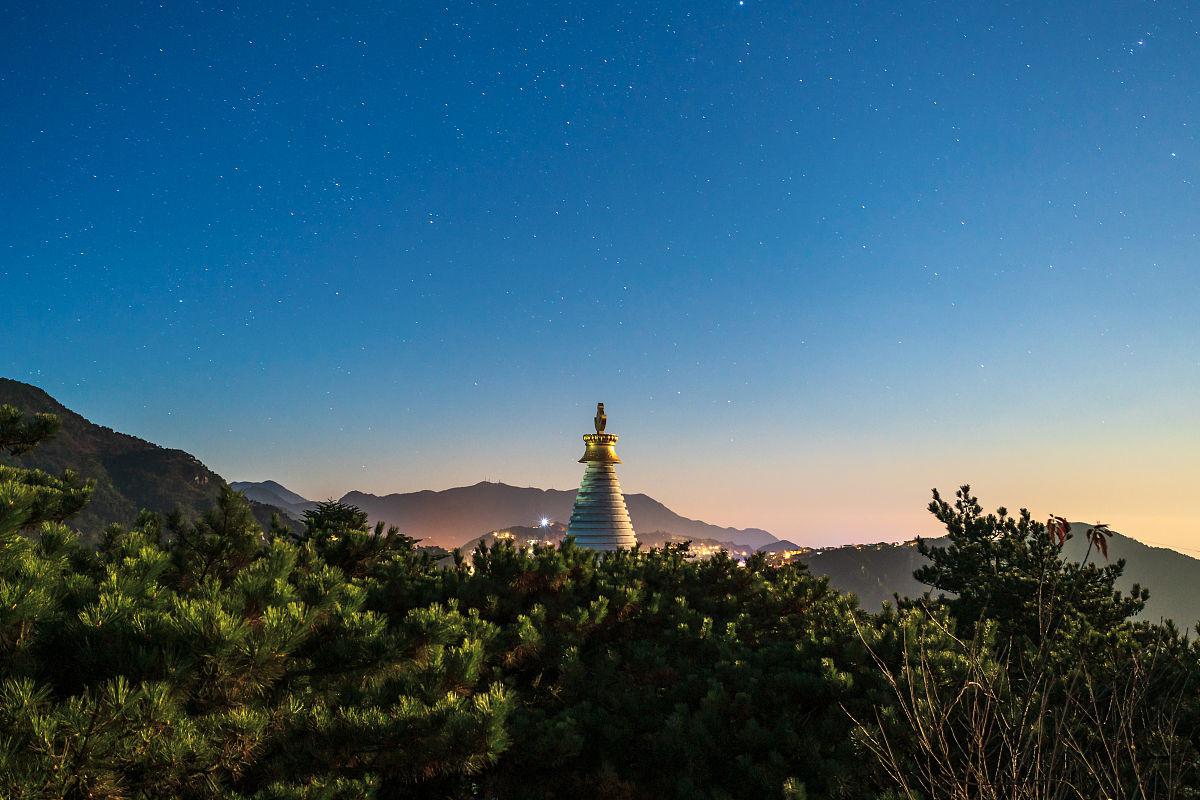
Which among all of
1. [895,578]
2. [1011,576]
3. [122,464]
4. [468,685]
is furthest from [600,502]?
[895,578]

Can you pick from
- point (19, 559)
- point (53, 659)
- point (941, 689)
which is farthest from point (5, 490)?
point (941, 689)

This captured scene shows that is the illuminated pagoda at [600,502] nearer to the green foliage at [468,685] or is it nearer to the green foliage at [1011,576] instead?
the green foliage at [1011,576]

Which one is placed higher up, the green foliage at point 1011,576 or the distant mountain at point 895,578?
the green foliage at point 1011,576

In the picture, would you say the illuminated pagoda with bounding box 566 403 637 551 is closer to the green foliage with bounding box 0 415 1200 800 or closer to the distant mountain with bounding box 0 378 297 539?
the green foliage with bounding box 0 415 1200 800

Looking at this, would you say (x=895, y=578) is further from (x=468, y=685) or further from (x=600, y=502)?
(x=468, y=685)

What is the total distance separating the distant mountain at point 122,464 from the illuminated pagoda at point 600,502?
10322cm

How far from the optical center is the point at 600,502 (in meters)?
30.8

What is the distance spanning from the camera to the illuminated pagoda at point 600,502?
30328mm

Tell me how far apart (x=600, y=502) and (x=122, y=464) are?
14598 cm

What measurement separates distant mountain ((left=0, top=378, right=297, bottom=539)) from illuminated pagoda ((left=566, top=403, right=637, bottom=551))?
339 ft

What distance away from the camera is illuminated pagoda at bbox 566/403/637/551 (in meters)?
30.3

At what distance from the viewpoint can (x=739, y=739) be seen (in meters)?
7.03

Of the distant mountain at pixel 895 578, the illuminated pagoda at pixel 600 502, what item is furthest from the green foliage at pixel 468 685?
the distant mountain at pixel 895 578

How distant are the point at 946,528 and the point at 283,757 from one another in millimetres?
17953
